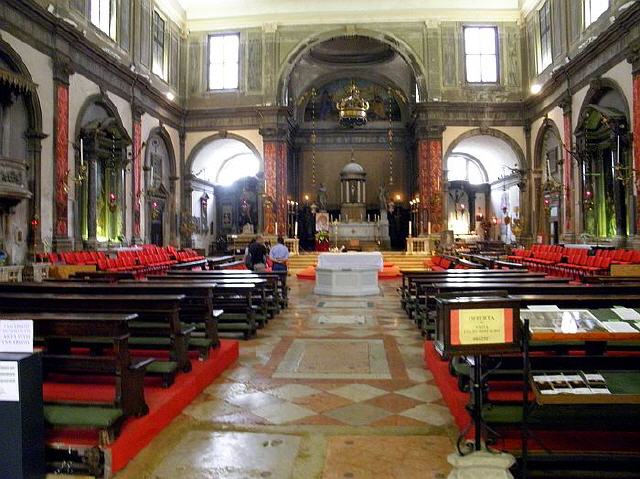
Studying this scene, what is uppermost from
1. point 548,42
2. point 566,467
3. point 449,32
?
point 449,32

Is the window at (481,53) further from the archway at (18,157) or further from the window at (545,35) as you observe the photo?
the archway at (18,157)

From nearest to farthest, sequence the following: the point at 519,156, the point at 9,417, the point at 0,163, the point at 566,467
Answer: the point at 9,417 < the point at 566,467 < the point at 0,163 < the point at 519,156

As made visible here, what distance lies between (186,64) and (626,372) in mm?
24004

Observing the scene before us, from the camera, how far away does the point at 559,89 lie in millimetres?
19375

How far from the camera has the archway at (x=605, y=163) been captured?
577 inches

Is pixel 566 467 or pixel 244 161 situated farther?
pixel 244 161

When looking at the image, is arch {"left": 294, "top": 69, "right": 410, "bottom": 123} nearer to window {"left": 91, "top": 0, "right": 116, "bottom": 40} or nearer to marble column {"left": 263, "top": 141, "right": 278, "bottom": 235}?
marble column {"left": 263, "top": 141, "right": 278, "bottom": 235}

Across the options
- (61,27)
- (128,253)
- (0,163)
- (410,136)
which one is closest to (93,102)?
(61,27)

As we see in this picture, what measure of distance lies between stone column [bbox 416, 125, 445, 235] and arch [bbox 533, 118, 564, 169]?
3845mm

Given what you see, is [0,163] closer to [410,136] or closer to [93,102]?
[93,102]

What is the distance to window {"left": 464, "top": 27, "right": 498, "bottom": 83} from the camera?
23.5 meters

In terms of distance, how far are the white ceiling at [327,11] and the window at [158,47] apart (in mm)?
1935

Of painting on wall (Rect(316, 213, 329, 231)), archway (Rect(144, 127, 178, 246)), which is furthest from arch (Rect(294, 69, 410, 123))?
archway (Rect(144, 127, 178, 246))

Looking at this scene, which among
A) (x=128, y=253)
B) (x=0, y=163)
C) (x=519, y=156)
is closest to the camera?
(x=0, y=163)
